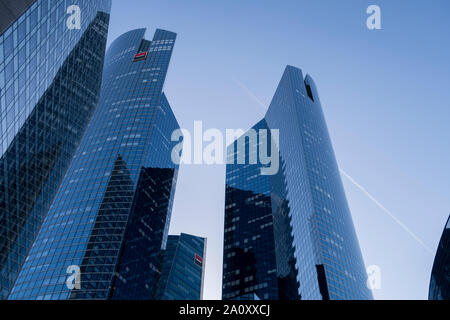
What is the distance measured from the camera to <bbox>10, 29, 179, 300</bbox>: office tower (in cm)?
12850

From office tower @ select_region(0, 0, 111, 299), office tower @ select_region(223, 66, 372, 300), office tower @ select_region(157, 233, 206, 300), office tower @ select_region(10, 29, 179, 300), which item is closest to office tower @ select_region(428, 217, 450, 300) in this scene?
office tower @ select_region(223, 66, 372, 300)

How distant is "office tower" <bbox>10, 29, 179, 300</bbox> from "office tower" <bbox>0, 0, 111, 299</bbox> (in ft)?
155

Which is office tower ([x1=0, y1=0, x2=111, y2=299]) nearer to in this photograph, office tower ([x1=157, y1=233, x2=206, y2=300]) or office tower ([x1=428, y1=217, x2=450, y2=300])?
office tower ([x1=428, y1=217, x2=450, y2=300])

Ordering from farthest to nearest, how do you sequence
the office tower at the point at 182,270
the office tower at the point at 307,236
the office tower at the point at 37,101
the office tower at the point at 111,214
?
the office tower at the point at 182,270 < the office tower at the point at 111,214 < the office tower at the point at 307,236 < the office tower at the point at 37,101

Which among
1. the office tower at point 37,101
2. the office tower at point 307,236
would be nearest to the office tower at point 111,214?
the office tower at point 37,101

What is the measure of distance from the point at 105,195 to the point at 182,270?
50.6 m

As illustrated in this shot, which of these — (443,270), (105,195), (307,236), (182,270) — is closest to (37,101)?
(443,270)

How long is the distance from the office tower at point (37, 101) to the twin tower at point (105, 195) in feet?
1.05

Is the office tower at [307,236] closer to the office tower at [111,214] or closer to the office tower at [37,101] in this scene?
the office tower at [111,214]

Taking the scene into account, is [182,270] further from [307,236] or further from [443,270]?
[443,270]

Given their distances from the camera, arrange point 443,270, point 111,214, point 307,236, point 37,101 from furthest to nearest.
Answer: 1. point 111,214
2. point 307,236
3. point 443,270
4. point 37,101

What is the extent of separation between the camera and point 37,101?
212 feet

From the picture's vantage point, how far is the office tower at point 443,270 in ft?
211
